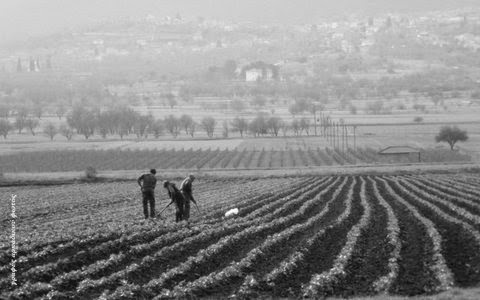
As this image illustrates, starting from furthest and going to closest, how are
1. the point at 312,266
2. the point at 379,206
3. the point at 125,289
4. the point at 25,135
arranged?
the point at 25,135, the point at 379,206, the point at 312,266, the point at 125,289

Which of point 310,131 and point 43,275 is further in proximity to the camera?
point 310,131

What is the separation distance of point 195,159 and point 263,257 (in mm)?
67843

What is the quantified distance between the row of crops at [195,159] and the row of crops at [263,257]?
50226mm

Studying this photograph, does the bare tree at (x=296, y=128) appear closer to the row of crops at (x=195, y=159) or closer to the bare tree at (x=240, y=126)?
the bare tree at (x=240, y=126)

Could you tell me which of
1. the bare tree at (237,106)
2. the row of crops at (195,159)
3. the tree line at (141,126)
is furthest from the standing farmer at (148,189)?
the bare tree at (237,106)

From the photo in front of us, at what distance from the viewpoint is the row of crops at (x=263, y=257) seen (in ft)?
55.0

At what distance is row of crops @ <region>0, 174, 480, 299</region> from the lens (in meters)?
16.8

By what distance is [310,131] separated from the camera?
140875 mm

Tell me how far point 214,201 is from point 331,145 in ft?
238

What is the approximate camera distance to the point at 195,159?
289 ft

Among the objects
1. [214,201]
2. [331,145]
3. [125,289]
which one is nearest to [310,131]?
[331,145]

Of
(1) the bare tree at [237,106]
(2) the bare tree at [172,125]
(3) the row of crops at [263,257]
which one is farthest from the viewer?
(1) the bare tree at [237,106]

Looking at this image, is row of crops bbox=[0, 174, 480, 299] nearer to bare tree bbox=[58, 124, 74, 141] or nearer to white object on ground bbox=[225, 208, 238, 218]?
white object on ground bbox=[225, 208, 238, 218]

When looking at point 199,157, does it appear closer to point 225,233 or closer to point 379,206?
point 379,206
